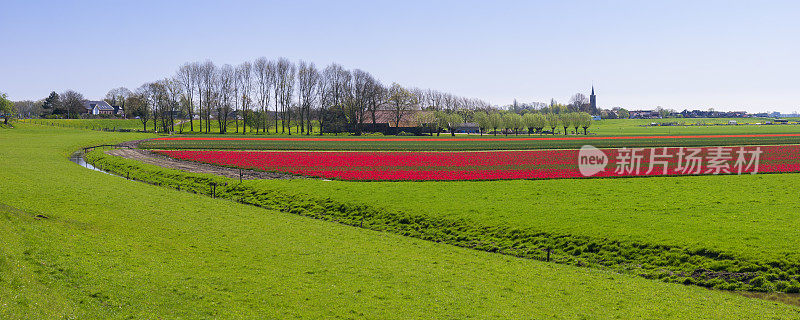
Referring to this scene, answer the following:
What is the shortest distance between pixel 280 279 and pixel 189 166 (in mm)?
45107

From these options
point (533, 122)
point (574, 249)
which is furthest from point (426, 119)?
point (574, 249)

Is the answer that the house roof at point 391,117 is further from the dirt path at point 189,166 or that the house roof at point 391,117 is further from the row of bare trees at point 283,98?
Answer: the dirt path at point 189,166

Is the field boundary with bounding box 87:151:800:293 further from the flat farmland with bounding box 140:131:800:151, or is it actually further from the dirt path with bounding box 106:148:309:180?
the flat farmland with bounding box 140:131:800:151

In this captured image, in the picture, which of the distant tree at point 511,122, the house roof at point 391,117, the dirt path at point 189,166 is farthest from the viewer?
the distant tree at point 511,122

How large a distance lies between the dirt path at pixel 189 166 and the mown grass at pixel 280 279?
22.0m

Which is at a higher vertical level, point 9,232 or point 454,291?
point 9,232

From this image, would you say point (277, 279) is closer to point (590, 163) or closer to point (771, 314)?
point (771, 314)

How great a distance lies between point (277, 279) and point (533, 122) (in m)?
176

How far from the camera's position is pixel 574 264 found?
24156 mm

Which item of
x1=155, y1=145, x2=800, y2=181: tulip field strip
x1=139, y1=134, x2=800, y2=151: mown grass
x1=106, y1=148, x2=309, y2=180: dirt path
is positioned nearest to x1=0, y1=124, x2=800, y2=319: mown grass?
x1=106, y1=148, x2=309, y2=180: dirt path

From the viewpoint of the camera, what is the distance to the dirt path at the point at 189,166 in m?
51.5

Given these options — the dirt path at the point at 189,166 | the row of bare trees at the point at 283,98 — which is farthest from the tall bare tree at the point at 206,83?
the dirt path at the point at 189,166

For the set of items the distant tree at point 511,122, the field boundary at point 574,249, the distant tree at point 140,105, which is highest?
the distant tree at point 140,105

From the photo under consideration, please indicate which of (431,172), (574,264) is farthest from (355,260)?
(431,172)
